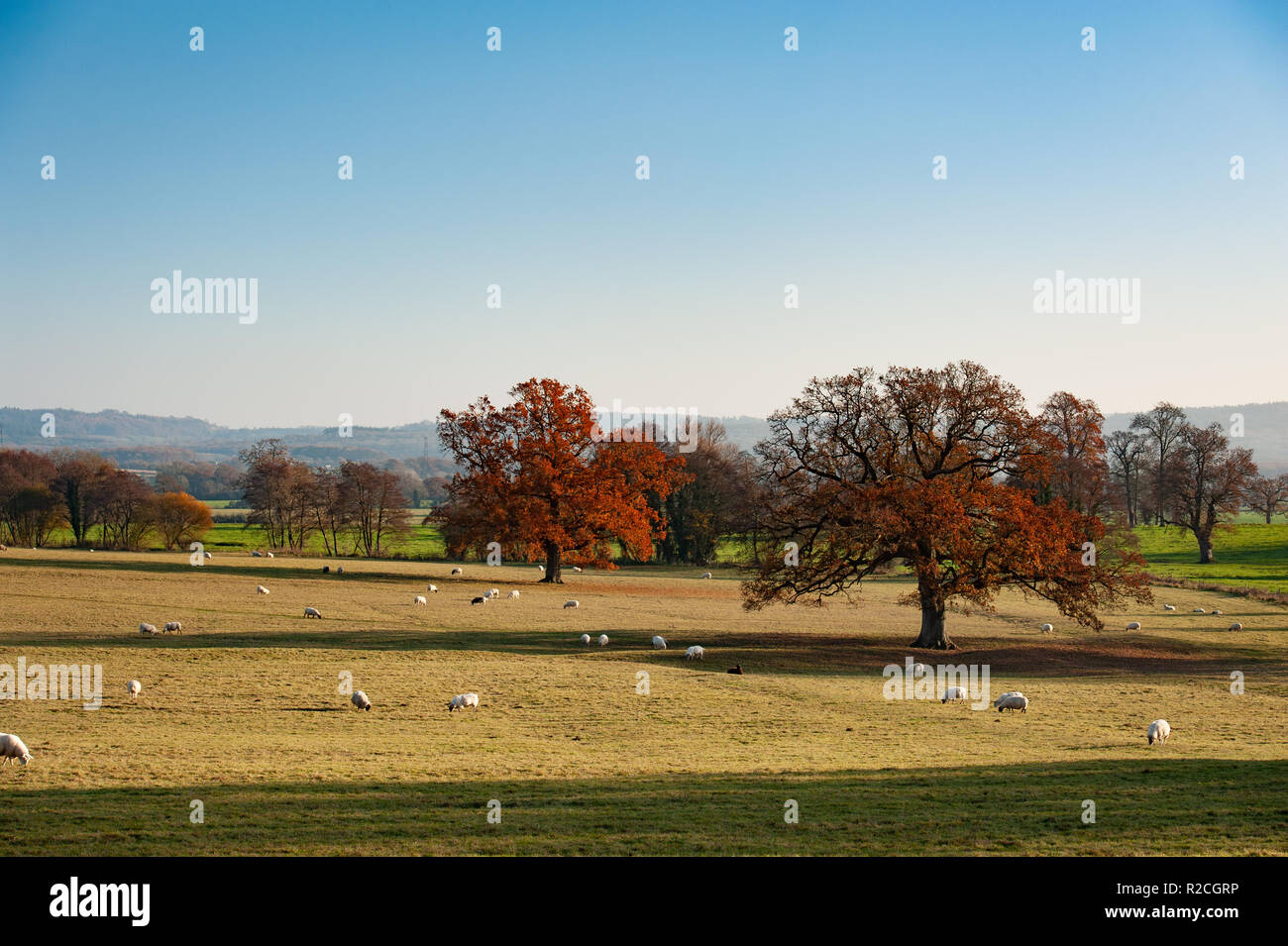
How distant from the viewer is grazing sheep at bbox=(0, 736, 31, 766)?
15.6m

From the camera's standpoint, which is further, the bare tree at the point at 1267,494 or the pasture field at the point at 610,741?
the bare tree at the point at 1267,494

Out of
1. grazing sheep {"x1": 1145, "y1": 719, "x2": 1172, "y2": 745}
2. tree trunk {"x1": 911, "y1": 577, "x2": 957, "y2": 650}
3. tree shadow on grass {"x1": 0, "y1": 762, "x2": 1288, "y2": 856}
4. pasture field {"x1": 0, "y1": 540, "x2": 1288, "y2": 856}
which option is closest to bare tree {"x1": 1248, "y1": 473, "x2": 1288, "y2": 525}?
pasture field {"x1": 0, "y1": 540, "x2": 1288, "y2": 856}

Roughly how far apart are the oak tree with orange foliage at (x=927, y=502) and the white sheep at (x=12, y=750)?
2735 centimetres

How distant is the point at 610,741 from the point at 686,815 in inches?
292

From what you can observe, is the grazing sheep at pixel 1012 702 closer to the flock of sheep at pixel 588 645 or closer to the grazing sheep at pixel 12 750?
the flock of sheep at pixel 588 645

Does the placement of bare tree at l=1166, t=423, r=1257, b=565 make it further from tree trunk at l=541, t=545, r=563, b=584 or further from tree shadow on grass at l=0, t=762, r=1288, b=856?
tree shadow on grass at l=0, t=762, r=1288, b=856

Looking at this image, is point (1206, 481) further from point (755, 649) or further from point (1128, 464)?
point (755, 649)

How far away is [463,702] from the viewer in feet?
78.1

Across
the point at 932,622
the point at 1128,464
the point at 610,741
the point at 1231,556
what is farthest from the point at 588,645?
the point at 1128,464

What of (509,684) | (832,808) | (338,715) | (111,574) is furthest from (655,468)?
(832,808)

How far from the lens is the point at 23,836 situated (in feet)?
37.0

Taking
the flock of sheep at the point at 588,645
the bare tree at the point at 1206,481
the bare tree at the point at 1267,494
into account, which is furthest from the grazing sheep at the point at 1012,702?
the bare tree at the point at 1267,494

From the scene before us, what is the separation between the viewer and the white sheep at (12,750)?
51.2 ft
